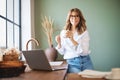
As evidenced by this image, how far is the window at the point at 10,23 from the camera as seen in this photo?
9.95ft

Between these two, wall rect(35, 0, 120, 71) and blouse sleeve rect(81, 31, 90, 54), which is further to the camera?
wall rect(35, 0, 120, 71)

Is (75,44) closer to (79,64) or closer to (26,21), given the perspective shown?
(79,64)

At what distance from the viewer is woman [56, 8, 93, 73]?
2.65 meters

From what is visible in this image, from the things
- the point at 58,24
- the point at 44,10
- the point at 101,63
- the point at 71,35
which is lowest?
the point at 101,63

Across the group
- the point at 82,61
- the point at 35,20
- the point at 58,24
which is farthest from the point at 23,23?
the point at 82,61

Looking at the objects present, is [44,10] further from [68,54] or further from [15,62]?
[15,62]

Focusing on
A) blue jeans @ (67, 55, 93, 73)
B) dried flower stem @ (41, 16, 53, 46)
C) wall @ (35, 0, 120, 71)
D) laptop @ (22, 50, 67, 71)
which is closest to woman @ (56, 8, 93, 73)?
blue jeans @ (67, 55, 93, 73)

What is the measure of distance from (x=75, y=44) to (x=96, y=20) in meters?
1.86

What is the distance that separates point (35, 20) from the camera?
173 inches

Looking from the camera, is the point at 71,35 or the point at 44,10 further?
the point at 44,10

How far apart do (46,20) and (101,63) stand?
1.39 meters

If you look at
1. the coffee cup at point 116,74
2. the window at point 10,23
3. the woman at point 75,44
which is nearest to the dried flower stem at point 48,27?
the window at point 10,23

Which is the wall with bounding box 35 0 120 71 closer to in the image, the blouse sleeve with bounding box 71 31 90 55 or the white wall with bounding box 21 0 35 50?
the white wall with bounding box 21 0 35 50

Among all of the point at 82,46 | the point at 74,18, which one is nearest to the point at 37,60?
the point at 82,46
